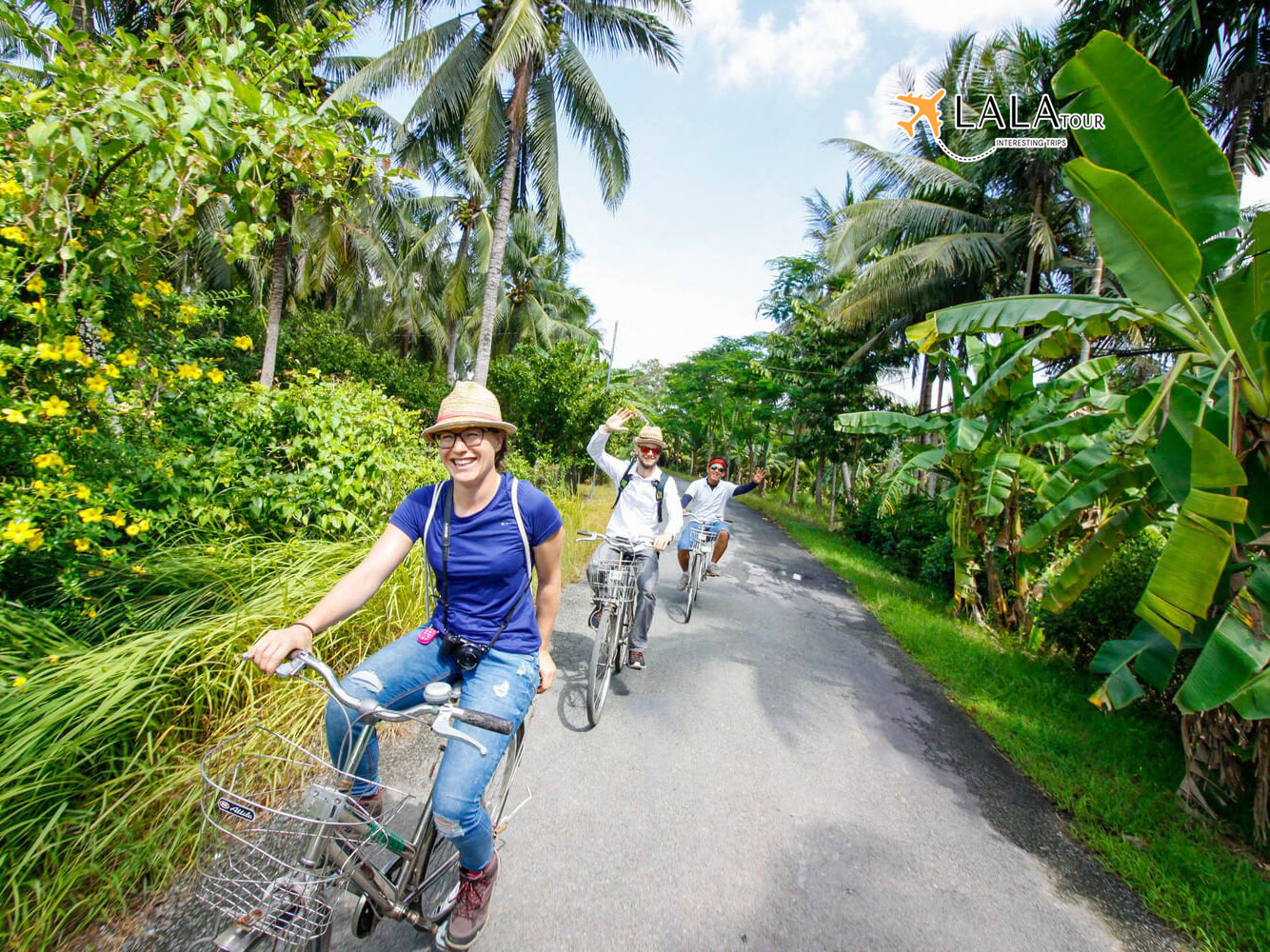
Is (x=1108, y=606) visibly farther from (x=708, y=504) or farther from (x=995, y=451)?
(x=708, y=504)

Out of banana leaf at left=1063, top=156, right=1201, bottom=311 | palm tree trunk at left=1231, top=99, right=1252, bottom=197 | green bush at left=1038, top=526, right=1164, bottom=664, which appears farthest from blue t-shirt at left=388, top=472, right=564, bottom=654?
palm tree trunk at left=1231, top=99, right=1252, bottom=197

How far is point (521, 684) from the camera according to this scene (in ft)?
7.71

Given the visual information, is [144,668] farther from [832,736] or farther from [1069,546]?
[1069,546]

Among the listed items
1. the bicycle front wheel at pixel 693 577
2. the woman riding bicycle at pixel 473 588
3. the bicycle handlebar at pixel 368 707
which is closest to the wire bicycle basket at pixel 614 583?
the woman riding bicycle at pixel 473 588

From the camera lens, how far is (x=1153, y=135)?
3441 mm

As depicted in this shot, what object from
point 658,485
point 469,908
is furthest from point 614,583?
point 469,908

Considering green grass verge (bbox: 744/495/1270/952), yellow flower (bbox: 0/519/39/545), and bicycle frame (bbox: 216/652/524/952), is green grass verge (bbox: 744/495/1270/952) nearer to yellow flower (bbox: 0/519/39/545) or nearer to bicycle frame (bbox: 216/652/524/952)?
bicycle frame (bbox: 216/652/524/952)

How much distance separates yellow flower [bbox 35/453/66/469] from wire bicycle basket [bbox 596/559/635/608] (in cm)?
300

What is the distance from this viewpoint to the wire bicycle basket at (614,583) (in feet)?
13.9

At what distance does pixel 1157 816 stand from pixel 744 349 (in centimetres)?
2241

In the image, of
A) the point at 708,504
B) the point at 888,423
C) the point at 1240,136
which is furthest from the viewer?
the point at 1240,136

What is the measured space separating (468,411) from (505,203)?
882 centimetres

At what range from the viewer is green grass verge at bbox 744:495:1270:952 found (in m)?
2.89

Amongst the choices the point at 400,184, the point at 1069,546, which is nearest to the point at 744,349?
the point at 400,184
